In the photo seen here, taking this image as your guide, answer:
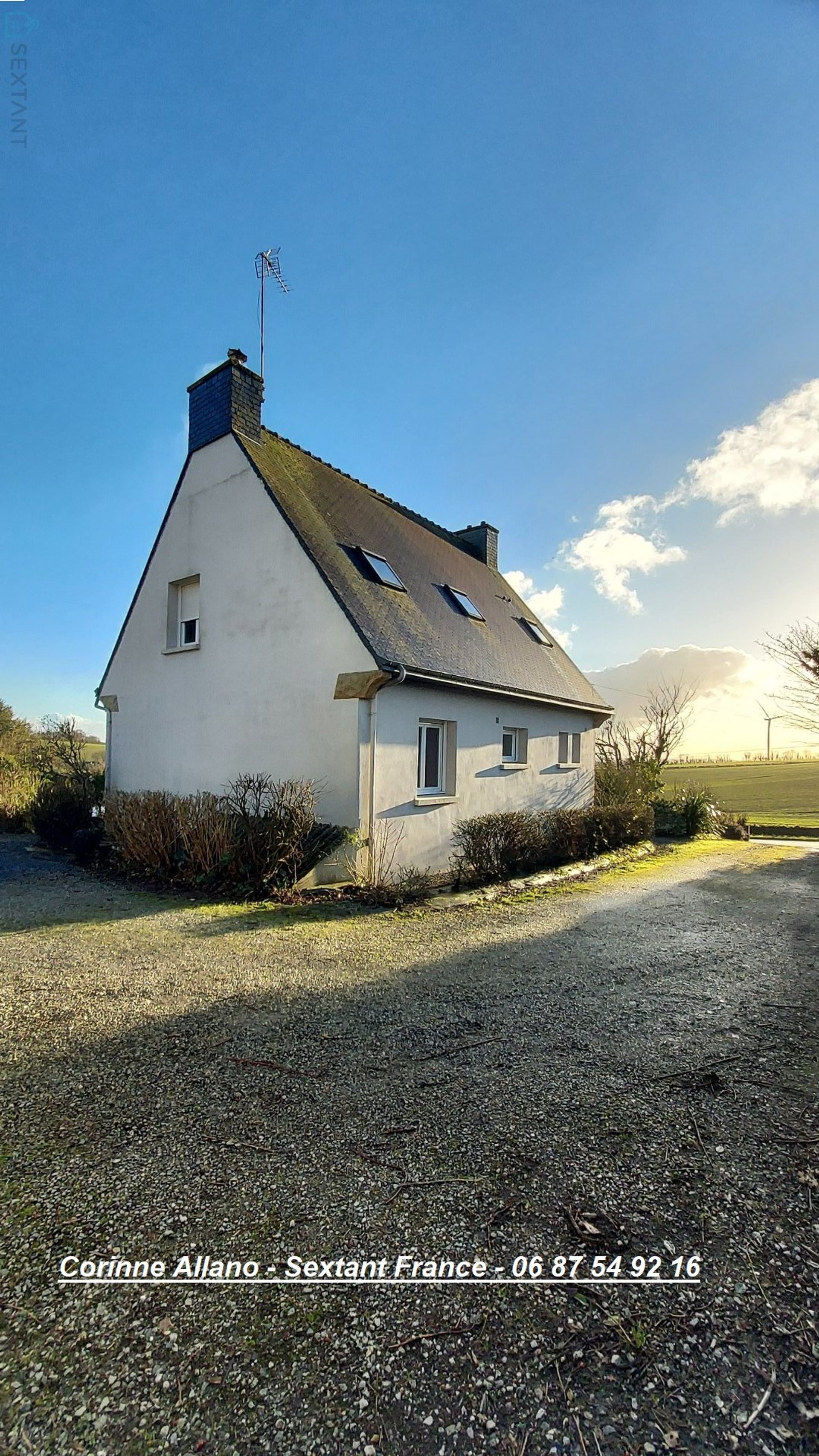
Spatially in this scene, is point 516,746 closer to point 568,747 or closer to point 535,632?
point 568,747

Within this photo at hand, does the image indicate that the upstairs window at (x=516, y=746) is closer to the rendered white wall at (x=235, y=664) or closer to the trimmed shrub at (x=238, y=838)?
the rendered white wall at (x=235, y=664)

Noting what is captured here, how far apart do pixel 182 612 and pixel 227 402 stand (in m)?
4.02

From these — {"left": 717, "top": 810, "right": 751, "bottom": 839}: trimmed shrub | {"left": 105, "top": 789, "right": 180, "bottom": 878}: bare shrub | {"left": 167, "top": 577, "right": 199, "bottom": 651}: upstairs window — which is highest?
{"left": 167, "top": 577, "right": 199, "bottom": 651}: upstairs window

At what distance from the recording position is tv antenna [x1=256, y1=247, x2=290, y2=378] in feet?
39.2

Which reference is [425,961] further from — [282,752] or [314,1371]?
[282,752]

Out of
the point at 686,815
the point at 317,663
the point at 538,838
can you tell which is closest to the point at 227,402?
the point at 317,663

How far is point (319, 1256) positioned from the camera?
2.04 metres

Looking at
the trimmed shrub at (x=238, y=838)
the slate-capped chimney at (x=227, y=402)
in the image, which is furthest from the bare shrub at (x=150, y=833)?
the slate-capped chimney at (x=227, y=402)

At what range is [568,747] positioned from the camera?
Result: 48.1ft

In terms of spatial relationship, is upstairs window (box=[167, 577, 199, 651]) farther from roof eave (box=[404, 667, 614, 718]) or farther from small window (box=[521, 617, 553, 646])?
small window (box=[521, 617, 553, 646])

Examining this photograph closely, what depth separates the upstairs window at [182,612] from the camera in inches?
461

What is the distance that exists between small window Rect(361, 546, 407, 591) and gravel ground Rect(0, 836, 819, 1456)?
718 centimetres

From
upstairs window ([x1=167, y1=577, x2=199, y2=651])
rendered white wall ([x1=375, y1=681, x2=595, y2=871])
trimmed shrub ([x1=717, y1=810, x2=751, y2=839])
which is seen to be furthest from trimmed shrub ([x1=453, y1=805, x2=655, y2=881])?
upstairs window ([x1=167, y1=577, x2=199, y2=651])

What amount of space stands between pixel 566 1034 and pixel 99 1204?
2.71 metres
